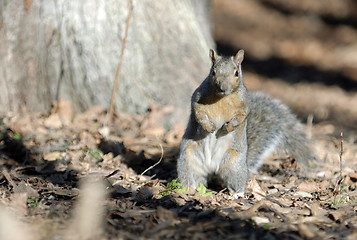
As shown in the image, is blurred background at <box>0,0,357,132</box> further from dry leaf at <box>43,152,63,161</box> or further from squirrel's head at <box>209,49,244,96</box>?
squirrel's head at <box>209,49,244,96</box>

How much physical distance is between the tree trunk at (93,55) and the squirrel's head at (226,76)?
180 centimetres

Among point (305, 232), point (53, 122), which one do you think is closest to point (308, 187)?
point (305, 232)

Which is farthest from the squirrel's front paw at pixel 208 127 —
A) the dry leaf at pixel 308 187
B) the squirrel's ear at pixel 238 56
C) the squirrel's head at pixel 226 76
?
the dry leaf at pixel 308 187

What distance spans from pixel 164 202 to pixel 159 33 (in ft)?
9.10

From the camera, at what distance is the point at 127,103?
5.45 m

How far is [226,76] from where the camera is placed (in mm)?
3584

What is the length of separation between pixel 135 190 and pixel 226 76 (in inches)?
43.1

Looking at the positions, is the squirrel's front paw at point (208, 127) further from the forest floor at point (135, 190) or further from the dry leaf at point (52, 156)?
the dry leaf at point (52, 156)

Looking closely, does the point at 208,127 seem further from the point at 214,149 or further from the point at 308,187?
the point at 308,187

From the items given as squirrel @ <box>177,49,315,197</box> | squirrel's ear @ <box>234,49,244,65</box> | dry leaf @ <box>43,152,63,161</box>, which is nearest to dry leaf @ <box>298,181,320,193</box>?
squirrel @ <box>177,49,315,197</box>

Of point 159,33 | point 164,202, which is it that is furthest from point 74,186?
point 159,33

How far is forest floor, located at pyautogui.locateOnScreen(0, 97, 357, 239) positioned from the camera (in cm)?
264

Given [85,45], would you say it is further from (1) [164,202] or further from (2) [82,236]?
(2) [82,236]

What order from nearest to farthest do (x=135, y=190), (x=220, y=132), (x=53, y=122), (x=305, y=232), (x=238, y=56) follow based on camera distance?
1. (x=305, y=232)
2. (x=135, y=190)
3. (x=238, y=56)
4. (x=220, y=132)
5. (x=53, y=122)
